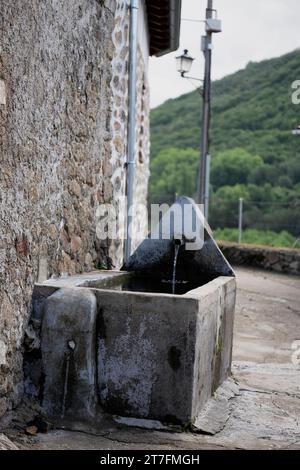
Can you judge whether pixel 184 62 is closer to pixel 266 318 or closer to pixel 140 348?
pixel 266 318

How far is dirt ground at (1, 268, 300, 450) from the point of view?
137 inches

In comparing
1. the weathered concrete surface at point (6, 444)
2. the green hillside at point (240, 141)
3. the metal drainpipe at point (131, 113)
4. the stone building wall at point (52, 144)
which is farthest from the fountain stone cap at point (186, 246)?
the green hillside at point (240, 141)

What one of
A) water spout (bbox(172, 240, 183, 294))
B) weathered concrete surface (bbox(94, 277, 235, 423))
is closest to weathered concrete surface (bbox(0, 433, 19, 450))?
weathered concrete surface (bbox(94, 277, 235, 423))

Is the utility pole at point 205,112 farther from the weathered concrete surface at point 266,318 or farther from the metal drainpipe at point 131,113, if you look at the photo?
the metal drainpipe at point 131,113

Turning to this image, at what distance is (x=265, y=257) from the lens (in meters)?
13.3

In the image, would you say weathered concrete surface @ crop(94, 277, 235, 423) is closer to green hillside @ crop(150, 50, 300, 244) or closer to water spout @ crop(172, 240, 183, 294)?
water spout @ crop(172, 240, 183, 294)

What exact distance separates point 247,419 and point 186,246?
138cm

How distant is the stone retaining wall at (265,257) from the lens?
1277cm

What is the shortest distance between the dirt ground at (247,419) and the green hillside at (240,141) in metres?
15.1

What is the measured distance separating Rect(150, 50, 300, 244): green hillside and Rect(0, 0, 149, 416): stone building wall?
15.9 meters

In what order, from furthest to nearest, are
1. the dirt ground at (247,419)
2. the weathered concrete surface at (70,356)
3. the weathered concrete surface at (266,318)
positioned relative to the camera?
the weathered concrete surface at (266,318), the weathered concrete surface at (70,356), the dirt ground at (247,419)

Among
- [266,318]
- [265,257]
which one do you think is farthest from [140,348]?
[265,257]

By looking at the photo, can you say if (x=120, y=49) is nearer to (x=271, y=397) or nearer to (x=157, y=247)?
(x=157, y=247)

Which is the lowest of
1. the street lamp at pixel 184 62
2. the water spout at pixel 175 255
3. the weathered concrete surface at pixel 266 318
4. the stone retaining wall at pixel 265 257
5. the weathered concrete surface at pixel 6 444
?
the weathered concrete surface at pixel 266 318
